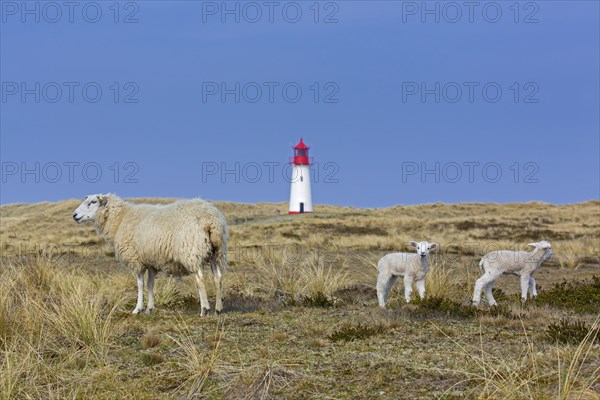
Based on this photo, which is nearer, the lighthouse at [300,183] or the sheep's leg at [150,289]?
the sheep's leg at [150,289]

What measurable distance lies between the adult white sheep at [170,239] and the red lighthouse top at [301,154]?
143 ft

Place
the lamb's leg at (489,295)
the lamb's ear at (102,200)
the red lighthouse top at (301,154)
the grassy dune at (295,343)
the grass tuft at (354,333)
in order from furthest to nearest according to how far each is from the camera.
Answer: the red lighthouse top at (301,154)
the lamb's ear at (102,200)
the lamb's leg at (489,295)
the grass tuft at (354,333)
the grassy dune at (295,343)

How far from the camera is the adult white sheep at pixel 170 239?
41.0 feet

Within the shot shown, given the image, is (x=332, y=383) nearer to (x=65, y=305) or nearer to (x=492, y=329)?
(x=492, y=329)

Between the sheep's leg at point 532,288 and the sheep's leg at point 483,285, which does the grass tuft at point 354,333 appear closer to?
the sheep's leg at point 483,285

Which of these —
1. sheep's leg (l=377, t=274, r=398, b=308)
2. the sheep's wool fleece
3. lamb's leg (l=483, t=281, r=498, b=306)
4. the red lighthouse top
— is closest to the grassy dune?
sheep's leg (l=377, t=274, r=398, b=308)

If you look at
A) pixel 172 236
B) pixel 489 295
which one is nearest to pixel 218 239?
pixel 172 236

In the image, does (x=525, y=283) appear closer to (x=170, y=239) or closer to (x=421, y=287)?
(x=421, y=287)

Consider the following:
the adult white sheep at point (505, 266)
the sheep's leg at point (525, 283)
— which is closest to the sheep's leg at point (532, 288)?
the adult white sheep at point (505, 266)

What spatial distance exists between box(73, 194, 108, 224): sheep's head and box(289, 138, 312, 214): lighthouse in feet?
143

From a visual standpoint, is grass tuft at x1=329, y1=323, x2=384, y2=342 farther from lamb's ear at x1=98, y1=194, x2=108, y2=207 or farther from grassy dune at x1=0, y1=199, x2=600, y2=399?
lamb's ear at x1=98, y1=194, x2=108, y2=207

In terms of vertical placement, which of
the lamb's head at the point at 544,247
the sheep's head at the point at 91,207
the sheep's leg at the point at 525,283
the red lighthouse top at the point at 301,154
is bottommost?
the sheep's leg at the point at 525,283

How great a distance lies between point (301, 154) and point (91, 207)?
4405cm

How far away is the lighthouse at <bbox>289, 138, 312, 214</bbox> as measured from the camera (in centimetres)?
5819
